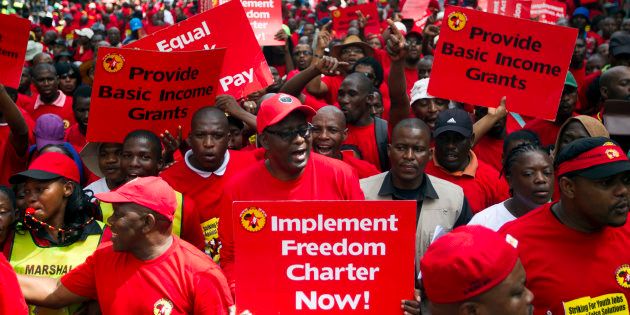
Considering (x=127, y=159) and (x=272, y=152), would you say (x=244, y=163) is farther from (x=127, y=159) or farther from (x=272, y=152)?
(x=272, y=152)

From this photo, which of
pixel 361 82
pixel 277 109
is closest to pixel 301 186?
pixel 277 109

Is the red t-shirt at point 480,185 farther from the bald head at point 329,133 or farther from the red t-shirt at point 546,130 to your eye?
the red t-shirt at point 546,130

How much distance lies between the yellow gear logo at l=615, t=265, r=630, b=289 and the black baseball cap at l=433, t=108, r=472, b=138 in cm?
226

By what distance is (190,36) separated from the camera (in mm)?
7062

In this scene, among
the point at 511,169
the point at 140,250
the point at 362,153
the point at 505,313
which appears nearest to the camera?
the point at 505,313

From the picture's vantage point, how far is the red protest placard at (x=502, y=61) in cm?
627

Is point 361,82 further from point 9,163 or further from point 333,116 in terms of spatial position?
point 9,163

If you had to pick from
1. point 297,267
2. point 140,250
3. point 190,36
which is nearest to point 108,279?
point 140,250

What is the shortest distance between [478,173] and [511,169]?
69 cm

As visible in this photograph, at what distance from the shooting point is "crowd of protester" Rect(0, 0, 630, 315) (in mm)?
3598

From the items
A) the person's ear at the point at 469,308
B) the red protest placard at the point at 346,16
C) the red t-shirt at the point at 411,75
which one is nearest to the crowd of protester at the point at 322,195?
the person's ear at the point at 469,308

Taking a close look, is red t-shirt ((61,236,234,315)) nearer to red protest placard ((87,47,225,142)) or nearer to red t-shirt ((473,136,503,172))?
red protest placard ((87,47,225,142))

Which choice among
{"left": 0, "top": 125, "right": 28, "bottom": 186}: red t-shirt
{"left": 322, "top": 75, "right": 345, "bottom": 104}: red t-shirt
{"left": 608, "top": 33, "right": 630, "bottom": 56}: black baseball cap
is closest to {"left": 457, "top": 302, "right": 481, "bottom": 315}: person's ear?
{"left": 0, "top": 125, "right": 28, "bottom": 186}: red t-shirt

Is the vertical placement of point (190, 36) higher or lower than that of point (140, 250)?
higher
